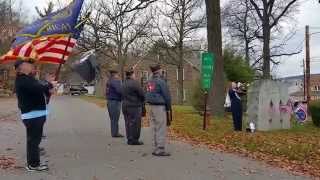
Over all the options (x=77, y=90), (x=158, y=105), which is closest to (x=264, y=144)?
(x=158, y=105)

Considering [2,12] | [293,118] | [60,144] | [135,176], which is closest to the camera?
[135,176]

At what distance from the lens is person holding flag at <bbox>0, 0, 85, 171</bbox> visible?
9930 mm

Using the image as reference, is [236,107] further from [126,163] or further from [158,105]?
[126,163]

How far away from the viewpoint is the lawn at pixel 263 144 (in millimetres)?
11906

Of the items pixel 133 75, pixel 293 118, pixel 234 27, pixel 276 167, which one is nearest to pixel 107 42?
pixel 234 27

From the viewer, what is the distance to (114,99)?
15.8 metres

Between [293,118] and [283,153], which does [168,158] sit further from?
[293,118]

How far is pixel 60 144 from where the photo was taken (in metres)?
14.2

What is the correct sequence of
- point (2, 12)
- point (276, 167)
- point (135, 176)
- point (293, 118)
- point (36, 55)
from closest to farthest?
point (135, 176)
point (276, 167)
point (36, 55)
point (293, 118)
point (2, 12)

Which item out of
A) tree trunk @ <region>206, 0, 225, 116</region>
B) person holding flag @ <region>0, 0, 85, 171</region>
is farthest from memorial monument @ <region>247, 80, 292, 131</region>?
person holding flag @ <region>0, 0, 85, 171</region>

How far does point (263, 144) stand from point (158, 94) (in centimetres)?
372

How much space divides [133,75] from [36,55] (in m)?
2.95

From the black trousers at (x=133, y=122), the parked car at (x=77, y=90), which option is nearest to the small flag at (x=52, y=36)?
the black trousers at (x=133, y=122)

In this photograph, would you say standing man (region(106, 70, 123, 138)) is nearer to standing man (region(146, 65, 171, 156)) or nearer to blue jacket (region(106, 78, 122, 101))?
blue jacket (region(106, 78, 122, 101))
